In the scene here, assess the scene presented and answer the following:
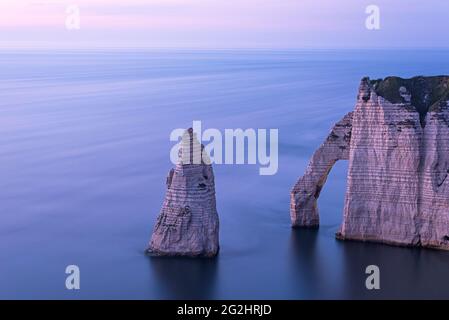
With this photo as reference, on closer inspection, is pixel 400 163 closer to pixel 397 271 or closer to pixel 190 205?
pixel 397 271

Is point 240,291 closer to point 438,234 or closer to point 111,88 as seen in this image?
point 438,234

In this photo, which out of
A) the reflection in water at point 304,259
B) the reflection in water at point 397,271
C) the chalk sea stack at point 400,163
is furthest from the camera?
the chalk sea stack at point 400,163

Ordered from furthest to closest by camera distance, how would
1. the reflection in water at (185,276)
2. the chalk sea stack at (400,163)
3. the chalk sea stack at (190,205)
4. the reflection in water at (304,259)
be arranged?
the chalk sea stack at (400,163), the chalk sea stack at (190,205), the reflection in water at (304,259), the reflection in water at (185,276)

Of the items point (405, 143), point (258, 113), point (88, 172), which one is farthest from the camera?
point (258, 113)

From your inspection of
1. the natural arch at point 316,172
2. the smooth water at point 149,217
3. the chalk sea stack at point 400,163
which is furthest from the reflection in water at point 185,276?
the chalk sea stack at point 400,163

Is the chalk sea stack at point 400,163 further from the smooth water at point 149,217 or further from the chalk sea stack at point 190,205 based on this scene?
the chalk sea stack at point 190,205

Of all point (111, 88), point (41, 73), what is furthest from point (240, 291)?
point (41, 73)

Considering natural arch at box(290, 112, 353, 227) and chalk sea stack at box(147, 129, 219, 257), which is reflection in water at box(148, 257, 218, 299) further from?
natural arch at box(290, 112, 353, 227)

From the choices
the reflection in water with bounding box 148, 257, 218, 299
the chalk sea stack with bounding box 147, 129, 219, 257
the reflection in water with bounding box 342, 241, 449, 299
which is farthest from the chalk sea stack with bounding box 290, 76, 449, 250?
the reflection in water with bounding box 148, 257, 218, 299
